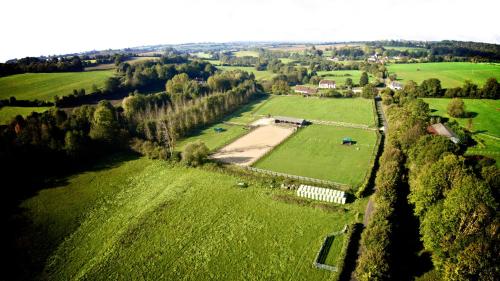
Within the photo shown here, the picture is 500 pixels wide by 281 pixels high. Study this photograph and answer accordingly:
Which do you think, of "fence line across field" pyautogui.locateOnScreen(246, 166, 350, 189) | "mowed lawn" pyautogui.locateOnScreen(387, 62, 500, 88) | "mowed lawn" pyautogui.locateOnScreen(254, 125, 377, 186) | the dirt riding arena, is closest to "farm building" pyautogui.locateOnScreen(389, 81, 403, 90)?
"mowed lawn" pyautogui.locateOnScreen(387, 62, 500, 88)

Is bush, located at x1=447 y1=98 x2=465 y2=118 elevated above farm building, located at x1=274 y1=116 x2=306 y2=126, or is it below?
above

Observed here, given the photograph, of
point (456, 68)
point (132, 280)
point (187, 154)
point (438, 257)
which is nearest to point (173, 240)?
point (132, 280)

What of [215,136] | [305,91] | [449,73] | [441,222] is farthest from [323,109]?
[449,73]

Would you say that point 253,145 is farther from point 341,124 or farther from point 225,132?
point 341,124

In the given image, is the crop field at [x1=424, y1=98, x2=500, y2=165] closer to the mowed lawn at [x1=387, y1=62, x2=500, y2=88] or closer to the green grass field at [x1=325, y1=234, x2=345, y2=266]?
the mowed lawn at [x1=387, y1=62, x2=500, y2=88]

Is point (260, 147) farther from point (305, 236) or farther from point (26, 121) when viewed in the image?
point (26, 121)

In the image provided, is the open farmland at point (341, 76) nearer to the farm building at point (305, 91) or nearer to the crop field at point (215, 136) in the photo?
the farm building at point (305, 91)

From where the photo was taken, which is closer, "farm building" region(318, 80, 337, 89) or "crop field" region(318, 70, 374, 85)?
"farm building" region(318, 80, 337, 89)
